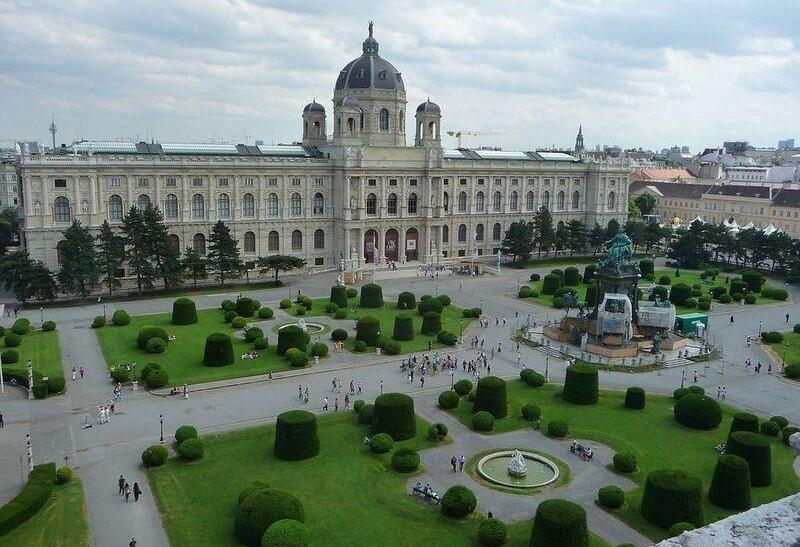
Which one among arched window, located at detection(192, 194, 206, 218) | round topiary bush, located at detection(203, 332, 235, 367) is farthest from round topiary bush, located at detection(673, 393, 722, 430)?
arched window, located at detection(192, 194, 206, 218)

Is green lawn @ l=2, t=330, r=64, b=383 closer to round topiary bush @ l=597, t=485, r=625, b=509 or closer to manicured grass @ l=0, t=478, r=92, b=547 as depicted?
manicured grass @ l=0, t=478, r=92, b=547

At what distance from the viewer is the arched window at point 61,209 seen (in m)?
78.4

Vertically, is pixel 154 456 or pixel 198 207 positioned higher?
pixel 198 207

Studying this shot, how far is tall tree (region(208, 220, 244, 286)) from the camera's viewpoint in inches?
3152

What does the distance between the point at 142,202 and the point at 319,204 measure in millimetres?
23212

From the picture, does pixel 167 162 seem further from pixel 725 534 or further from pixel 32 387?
pixel 725 534

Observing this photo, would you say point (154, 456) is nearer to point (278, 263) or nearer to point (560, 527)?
point (560, 527)

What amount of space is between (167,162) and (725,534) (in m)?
84.3

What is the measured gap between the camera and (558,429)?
4097cm

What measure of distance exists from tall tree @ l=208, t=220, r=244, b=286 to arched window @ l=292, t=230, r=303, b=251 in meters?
13.9

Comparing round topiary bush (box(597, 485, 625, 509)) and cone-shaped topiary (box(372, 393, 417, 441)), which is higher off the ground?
cone-shaped topiary (box(372, 393, 417, 441))

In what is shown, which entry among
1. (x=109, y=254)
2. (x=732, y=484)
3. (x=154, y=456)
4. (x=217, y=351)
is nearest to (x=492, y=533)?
(x=732, y=484)

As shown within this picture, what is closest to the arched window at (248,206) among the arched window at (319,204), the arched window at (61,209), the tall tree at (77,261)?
the arched window at (319,204)

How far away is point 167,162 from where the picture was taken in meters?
84.0
